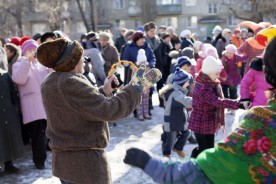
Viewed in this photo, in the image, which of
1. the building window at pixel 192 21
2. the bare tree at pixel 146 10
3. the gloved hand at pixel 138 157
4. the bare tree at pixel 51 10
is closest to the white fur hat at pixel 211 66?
the gloved hand at pixel 138 157

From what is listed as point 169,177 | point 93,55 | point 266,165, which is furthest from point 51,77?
point 93,55

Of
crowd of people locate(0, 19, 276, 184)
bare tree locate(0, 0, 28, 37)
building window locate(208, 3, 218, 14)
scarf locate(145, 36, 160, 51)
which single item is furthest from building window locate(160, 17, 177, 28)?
scarf locate(145, 36, 160, 51)

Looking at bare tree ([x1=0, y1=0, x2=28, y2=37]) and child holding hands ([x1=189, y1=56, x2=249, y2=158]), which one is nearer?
child holding hands ([x1=189, y1=56, x2=249, y2=158])

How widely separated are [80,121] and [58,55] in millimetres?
475

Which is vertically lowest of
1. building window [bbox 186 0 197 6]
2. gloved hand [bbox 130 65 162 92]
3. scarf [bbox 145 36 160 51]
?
scarf [bbox 145 36 160 51]

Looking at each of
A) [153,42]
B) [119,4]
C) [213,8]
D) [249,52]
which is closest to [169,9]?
[213,8]

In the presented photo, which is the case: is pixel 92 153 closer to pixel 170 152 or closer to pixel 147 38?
pixel 170 152

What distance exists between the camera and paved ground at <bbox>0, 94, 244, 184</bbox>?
499cm

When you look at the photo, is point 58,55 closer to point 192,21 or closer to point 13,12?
point 13,12

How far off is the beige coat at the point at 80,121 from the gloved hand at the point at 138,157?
762 mm

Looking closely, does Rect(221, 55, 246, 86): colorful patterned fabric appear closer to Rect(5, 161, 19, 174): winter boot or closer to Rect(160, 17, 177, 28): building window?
Rect(5, 161, 19, 174): winter boot

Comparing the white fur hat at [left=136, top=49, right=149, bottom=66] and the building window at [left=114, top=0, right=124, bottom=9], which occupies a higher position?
the building window at [left=114, top=0, right=124, bottom=9]

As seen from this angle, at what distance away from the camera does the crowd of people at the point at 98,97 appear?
2650 millimetres

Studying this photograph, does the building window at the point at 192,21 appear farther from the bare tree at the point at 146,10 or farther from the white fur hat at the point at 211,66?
the white fur hat at the point at 211,66
